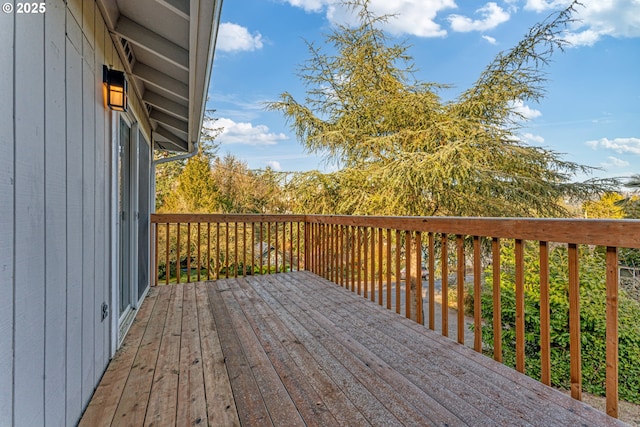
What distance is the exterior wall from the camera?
2.93 ft

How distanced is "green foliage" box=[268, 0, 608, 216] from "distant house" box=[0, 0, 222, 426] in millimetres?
4306

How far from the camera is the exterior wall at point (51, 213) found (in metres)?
0.89

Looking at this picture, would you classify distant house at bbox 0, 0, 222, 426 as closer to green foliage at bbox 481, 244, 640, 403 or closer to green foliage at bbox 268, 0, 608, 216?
green foliage at bbox 268, 0, 608, 216

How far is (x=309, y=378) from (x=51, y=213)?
5.02ft

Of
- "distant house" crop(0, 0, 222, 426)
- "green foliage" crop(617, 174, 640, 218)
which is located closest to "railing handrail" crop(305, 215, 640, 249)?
"distant house" crop(0, 0, 222, 426)

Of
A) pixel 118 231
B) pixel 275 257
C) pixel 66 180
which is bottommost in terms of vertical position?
pixel 275 257

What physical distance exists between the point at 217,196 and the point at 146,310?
792 cm

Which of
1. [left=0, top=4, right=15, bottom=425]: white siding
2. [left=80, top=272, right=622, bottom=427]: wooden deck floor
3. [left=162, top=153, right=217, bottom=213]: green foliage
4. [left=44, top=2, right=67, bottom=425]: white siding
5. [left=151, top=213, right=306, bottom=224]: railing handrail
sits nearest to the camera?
[left=0, top=4, right=15, bottom=425]: white siding

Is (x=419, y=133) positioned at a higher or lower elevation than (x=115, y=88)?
higher

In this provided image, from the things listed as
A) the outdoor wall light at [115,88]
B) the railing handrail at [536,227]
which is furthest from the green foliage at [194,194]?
the outdoor wall light at [115,88]

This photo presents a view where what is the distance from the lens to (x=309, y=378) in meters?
1.81

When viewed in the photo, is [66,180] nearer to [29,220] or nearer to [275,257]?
[29,220]

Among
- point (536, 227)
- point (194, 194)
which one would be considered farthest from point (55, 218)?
point (194, 194)

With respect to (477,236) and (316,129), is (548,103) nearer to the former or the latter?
(316,129)
